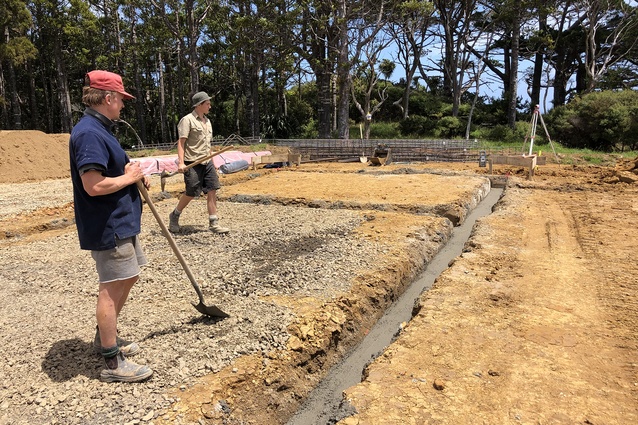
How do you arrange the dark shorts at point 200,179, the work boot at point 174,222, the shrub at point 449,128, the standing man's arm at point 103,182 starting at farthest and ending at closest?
the shrub at point 449,128
the work boot at point 174,222
the dark shorts at point 200,179
the standing man's arm at point 103,182

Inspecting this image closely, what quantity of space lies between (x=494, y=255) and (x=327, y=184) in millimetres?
6196

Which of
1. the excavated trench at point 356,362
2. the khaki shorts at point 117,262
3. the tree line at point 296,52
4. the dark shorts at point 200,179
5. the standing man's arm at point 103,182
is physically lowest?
the excavated trench at point 356,362

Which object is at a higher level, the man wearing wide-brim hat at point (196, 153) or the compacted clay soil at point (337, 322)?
the man wearing wide-brim hat at point (196, 153)

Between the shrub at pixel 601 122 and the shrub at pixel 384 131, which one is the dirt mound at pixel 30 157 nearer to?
the shrub at pixel 384 131

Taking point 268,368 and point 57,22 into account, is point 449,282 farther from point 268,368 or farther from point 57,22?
point 57,22

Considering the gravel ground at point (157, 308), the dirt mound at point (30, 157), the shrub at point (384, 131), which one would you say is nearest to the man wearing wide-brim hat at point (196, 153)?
the gravel ground at point (157, 308)

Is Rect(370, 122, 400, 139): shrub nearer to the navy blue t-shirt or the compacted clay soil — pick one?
Answer: the compacted clay soil

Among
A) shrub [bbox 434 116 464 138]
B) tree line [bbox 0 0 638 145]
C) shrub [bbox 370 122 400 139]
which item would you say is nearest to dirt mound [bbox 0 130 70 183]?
tree line [bbox 0 0 638 145]

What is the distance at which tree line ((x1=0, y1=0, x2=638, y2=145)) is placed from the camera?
72.9 feet

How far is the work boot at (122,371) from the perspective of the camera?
252 cm

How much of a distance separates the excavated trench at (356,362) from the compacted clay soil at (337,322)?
0.30ft

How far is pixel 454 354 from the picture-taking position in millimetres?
3082

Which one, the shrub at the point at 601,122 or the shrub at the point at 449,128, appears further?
the shrub at the point at 449,128

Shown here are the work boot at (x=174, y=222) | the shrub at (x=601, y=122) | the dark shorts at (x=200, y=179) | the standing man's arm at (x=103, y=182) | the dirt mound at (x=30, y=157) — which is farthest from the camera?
the shrub at (x=601, y=122)
